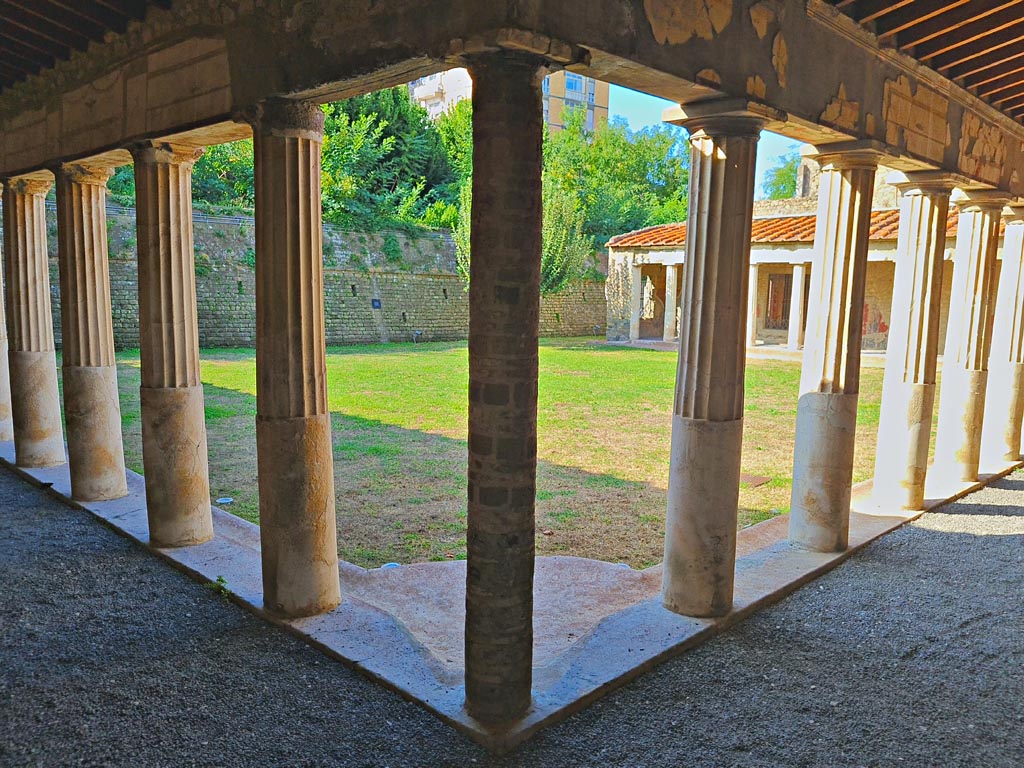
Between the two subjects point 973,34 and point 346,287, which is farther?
point 346,287

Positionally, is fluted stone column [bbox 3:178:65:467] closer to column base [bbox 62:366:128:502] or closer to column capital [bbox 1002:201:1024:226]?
column base [bbox 62:366:128:502]

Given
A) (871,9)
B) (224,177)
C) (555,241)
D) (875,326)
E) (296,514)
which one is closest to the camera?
(296,514)

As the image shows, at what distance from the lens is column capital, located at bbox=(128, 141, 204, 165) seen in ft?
16.9

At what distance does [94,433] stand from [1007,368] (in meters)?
9.23

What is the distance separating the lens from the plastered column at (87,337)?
6215 millimetres

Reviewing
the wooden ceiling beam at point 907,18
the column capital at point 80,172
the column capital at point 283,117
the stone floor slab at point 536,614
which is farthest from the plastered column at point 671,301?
the column capital at point 283,117

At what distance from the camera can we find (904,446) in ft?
22.3

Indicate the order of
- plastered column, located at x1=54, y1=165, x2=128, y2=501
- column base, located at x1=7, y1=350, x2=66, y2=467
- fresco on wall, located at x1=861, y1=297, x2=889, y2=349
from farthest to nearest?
fresco on wall, located at x1=861, y1=297, x2=889, y2=349
column base, located at x1=7, y1=350, x2=66, y2=467
plastered column, located at x1=54, y1=165, x2=128, y2=501

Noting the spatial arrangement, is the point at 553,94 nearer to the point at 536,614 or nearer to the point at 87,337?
the point at 87,337

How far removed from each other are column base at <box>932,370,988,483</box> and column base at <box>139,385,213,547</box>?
697cm

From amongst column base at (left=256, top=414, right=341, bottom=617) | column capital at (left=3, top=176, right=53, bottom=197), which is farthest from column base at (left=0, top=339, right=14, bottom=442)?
column base at (left=256, top=414, right=341, bottom=617)

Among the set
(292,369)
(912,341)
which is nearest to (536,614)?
(292,369)

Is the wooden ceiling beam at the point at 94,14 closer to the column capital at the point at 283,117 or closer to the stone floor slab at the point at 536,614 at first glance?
the column capital at the point at 283,117

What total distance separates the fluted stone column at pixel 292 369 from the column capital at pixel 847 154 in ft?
10.8
